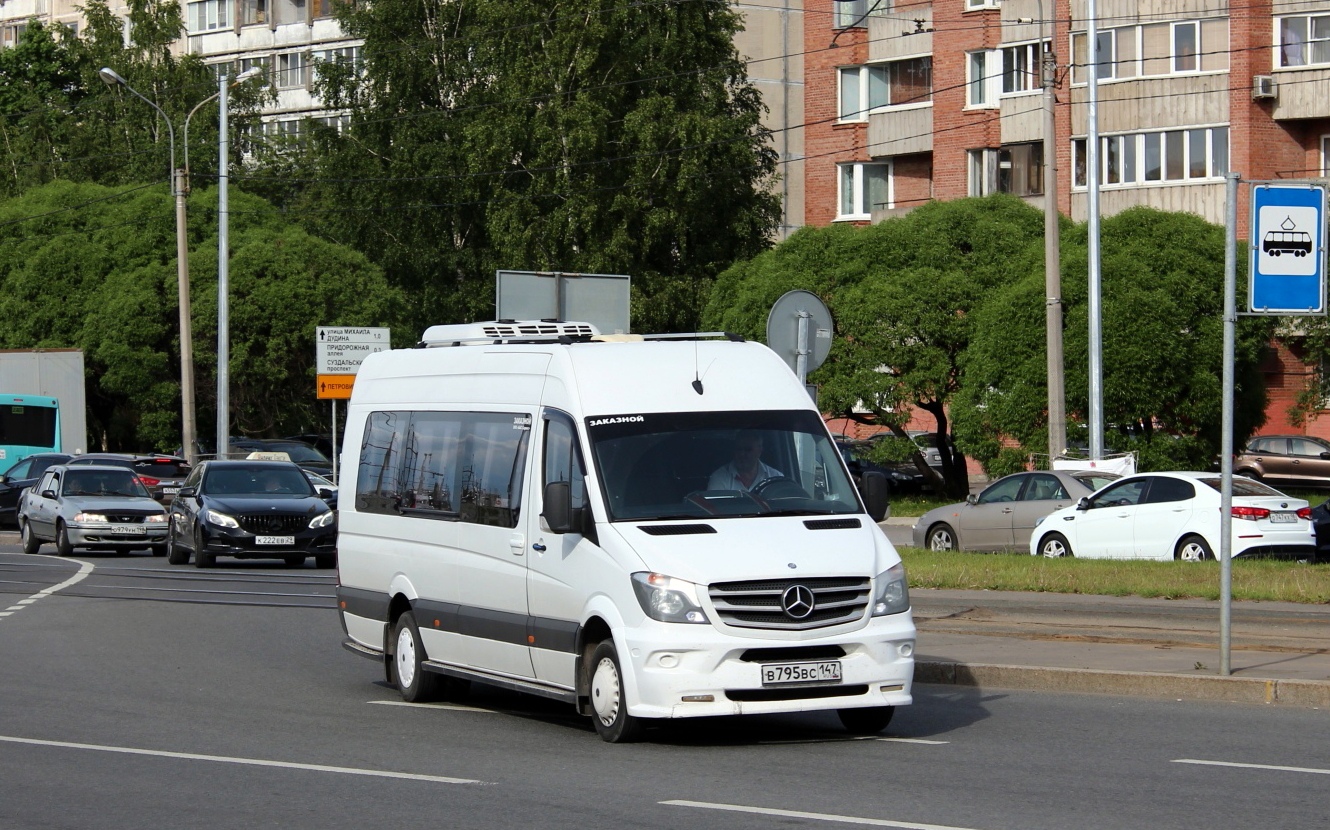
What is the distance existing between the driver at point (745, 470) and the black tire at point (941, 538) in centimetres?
1710

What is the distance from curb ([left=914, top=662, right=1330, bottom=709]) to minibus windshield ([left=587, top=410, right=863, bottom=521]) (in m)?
2.64

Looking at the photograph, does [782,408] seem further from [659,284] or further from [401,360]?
[659,284]

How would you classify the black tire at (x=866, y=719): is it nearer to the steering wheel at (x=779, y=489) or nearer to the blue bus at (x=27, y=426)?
the steering wheel at (x=779, y=489)

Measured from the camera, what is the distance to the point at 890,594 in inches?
403

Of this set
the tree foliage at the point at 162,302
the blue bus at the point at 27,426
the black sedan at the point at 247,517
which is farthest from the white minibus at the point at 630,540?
the tree foliage at the point at 162,302

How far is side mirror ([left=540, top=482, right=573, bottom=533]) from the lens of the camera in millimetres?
10281

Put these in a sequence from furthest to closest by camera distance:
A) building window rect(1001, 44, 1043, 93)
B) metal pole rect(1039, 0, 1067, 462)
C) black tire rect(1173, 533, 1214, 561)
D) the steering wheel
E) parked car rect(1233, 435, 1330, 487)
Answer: building window rect(1001, 44, 1043, 93) → parked car rect(1233, 435, 1330, 487) → metal pole rect(1039, 0, 1067, 462) → black tire rect(1173, 533, 1214, 561) → the steering wheel

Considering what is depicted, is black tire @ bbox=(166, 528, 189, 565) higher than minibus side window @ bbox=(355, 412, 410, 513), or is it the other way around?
minibus side window @ bbox=(355, 412, 410, 513)

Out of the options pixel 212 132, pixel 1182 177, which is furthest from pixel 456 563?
pixel 212 132

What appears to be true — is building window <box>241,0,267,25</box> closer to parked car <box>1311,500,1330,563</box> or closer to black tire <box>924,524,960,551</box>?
black tire <box>924,524,960,551</box>

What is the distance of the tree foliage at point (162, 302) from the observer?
182 feet

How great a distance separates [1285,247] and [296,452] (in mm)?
37783

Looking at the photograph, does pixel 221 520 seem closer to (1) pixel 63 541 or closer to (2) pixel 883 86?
(1) pixel 63 541

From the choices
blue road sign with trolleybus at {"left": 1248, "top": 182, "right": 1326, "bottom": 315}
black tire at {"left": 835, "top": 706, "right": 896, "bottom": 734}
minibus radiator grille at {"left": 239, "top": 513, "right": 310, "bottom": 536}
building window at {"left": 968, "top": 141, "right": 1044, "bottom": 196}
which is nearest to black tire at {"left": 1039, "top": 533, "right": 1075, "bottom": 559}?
minibus radiator grille at {"left": 239, "top": 513, "right": 310, "bottom": 536}
